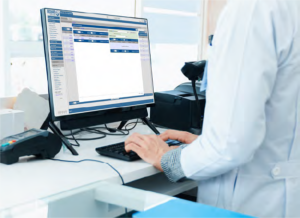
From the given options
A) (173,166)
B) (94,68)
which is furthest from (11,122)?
(173,166)

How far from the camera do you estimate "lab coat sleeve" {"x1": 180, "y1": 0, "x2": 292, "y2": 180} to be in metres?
0.98

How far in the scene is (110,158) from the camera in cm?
135

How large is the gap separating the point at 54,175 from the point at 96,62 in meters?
0.54

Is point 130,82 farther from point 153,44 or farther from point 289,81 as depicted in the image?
point 153,44

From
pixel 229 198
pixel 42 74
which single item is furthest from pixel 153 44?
pixel 229 198

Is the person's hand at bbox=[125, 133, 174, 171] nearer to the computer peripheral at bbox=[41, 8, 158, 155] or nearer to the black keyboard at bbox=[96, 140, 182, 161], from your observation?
the black keyboard at bbox=[96, 140, 182, 161]

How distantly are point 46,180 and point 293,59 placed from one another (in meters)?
0.74

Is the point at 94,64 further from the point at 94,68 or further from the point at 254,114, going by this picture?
the point at 254,114

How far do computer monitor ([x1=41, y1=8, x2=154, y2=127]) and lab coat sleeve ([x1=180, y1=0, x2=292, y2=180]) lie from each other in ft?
2.01

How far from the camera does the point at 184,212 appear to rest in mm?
824

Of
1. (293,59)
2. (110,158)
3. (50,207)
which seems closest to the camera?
(50,207)

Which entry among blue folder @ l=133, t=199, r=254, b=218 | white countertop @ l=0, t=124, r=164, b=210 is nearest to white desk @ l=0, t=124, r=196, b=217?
white countertop @ l=0, t=124, r=164, b=210

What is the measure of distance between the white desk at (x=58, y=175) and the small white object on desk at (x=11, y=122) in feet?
0.65

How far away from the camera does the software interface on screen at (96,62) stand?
1422 millimetres
